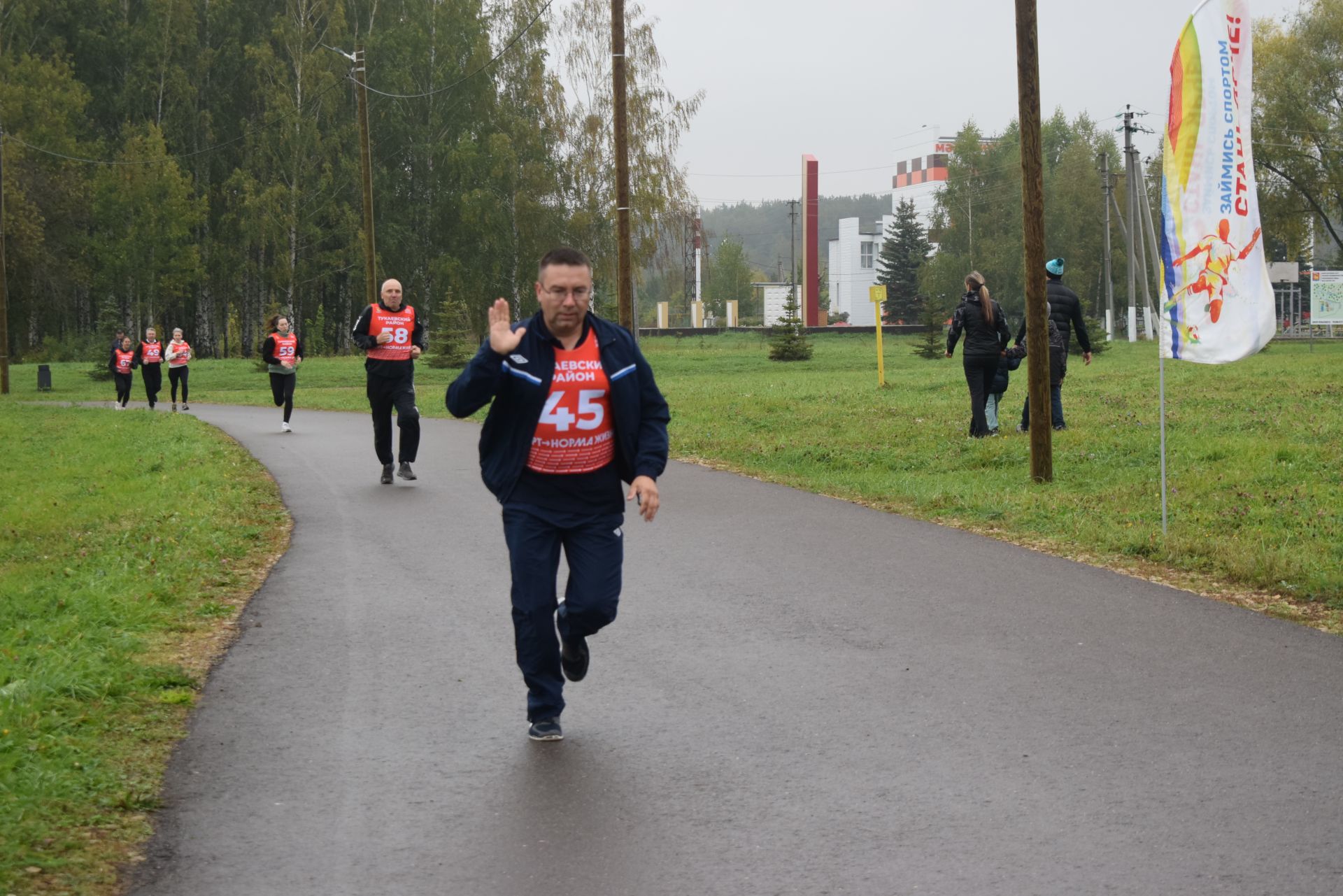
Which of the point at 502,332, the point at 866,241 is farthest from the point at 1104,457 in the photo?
the point at 866,241

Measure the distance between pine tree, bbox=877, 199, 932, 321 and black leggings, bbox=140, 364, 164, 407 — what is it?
8504 centimetres

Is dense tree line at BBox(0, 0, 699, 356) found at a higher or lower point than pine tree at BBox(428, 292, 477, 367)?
higher

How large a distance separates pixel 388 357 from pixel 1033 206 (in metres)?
6.17

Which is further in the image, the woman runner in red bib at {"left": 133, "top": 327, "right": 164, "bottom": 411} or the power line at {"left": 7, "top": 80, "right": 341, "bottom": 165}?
the power line at {"left": 7, "top": 80, "right": 341, "bottom": 165}

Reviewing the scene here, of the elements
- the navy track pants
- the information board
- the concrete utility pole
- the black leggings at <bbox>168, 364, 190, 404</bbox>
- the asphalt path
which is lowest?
the asphalt path

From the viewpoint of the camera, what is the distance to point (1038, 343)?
12.9 metres

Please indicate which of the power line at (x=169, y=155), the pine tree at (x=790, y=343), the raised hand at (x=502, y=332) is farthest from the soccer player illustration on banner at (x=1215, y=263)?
the power line at (x=169, y=155)

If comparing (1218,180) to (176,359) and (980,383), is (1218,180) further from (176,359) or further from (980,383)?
(176,359)

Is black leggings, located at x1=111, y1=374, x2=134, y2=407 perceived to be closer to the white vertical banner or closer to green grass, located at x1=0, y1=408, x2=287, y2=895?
green grass, located at x1=0, y1=408, x2=287, y2=895

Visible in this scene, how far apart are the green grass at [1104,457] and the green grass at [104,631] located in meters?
4.71

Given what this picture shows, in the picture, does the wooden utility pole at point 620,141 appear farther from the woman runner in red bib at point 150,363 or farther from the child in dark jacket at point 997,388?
the woman runner in red bib at point 150,363

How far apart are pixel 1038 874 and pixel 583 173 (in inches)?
2073

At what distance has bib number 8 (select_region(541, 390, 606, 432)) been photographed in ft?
17.7

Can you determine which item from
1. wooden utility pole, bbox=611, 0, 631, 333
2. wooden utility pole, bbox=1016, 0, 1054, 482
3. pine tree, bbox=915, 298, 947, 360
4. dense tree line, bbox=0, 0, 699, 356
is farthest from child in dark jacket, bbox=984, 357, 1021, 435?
dense tree line, bbox=0, 0, 699, 356
